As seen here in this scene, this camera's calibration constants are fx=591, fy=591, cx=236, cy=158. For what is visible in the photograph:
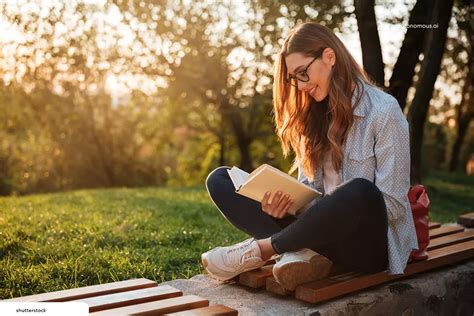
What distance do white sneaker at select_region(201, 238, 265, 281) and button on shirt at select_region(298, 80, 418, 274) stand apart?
0.59 metres

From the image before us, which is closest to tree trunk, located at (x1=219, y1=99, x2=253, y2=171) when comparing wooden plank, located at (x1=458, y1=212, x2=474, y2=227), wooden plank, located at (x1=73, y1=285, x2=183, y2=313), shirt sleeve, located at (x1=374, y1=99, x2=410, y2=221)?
wooden plank, located at (x1=458, y1=212, x2=474, y2=227)

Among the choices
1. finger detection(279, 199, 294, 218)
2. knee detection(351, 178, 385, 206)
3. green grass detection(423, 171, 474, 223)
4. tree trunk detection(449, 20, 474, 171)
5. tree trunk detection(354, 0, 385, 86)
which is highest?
tree trunk detection(354, 0, 385, 86)

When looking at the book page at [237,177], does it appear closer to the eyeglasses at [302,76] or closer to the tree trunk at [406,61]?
the eyeglasses at [302,76]

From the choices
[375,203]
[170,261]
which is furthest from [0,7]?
[375,203]

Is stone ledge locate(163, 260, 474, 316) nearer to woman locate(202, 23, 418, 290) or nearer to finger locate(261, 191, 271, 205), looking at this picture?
woman locate(202, 23, 418, 290)

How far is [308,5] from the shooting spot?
5465mm

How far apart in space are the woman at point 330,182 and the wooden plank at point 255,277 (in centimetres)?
4

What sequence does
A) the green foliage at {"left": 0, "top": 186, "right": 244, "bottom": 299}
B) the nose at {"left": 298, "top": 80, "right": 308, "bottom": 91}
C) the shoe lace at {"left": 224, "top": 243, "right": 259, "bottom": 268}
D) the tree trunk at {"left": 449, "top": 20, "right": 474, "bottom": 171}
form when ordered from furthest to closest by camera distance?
1. the tree trunk at {"left": 449, "top": 20, "right": 474, "bottom": 171}
2. the green foliage at {"left": 0, "top": 186, "right": 244, "bottom": 299}
3. the nose at {"left": 298, "top": 80, "right": 308, "bottom": 91}
4. the shoe lace at {"left": 224, "top": 243, "right": 259, "bottom": 268}

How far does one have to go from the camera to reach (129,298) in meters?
2.51

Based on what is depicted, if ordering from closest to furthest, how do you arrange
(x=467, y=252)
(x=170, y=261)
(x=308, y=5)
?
(x=467, y=252) < (x=170, y=261) < (x=308, y=5)

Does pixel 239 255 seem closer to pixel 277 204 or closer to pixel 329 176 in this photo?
pixel 277 204

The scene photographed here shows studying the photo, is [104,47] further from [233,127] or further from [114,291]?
[114,291]

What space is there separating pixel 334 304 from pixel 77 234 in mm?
2519

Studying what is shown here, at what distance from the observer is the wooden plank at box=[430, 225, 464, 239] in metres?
4.00
